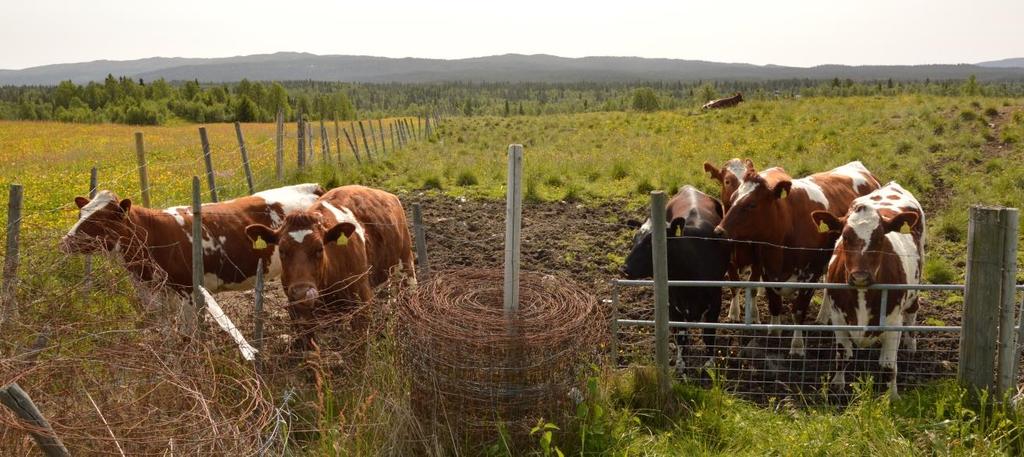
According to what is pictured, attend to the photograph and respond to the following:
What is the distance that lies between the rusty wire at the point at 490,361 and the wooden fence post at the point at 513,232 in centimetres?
9

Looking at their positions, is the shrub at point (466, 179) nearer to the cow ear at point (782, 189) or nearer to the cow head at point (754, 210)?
the cow head at point (754, 210)

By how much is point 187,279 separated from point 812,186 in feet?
20.4

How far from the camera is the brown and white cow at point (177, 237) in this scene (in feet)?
18.6

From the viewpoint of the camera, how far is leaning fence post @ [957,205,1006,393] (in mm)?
3891

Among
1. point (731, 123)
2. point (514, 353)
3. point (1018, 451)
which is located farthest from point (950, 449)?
point (731, 123)

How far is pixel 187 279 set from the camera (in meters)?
6.16

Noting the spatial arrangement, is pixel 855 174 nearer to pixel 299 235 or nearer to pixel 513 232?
pixel 513 232

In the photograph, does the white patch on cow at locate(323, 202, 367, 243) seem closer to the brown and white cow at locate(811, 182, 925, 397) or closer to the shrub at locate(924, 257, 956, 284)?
the brown and white cow at locate(811, 182, 925, 397)

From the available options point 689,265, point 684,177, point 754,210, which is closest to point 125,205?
point 689,265

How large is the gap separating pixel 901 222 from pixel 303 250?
15.2 ft

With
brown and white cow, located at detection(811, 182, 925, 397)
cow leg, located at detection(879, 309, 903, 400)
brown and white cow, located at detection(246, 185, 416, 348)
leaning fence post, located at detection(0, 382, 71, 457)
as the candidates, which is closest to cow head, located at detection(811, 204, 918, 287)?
brown and white cow, located at detection(811, 182, 925, 397)

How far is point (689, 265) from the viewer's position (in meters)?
6.04

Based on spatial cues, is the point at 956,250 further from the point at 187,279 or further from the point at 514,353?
the point at 187,279

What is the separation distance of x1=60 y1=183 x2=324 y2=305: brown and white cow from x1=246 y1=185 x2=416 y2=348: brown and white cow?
802 millimetres
